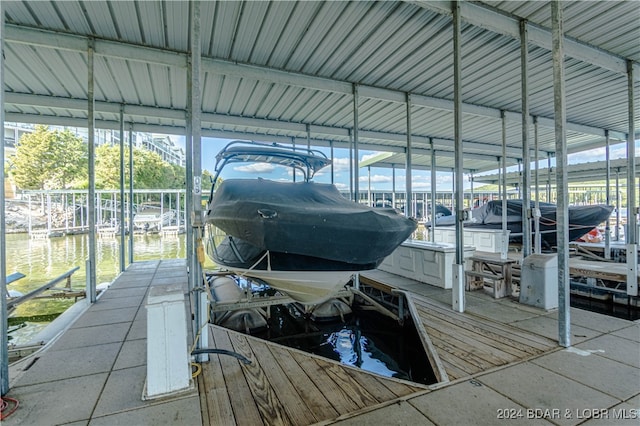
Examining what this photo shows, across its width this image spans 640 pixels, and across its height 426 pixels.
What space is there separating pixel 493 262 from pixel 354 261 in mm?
3143

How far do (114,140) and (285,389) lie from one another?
34.7 meters

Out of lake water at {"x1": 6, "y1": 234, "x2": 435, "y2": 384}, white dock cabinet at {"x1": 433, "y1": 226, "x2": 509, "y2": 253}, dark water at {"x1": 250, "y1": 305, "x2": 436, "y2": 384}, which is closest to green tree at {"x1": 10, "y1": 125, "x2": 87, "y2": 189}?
lake water at {"x1": 6, "y1": 234, "x2": 435, "y2": 384}

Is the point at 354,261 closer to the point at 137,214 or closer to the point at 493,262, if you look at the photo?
the point at 493,262

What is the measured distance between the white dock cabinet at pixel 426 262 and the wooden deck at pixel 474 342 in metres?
1.34

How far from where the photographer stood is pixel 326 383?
2.29 m

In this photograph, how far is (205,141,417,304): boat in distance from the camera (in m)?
2.74

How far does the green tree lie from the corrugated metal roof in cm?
1961

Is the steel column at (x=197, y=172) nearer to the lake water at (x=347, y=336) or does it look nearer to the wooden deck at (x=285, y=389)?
the wooden deck at (x=285, y=389)

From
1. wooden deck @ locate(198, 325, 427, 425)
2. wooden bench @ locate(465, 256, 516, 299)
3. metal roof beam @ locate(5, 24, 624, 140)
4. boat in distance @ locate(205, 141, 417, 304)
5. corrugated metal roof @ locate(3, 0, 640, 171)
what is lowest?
wooden deck @ locate(198, 325, 427, 425)

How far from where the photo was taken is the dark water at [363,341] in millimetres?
3555

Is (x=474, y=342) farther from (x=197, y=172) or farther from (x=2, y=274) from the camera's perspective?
(x=2, y=274)

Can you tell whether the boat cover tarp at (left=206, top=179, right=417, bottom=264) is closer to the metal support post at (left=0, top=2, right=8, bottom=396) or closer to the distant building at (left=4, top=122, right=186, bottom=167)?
the metal support post at (left=0, top=2, right=8, bottom=396)

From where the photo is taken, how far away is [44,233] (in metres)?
18.2

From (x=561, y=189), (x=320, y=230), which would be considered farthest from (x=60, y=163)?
(x=561, y=189)
